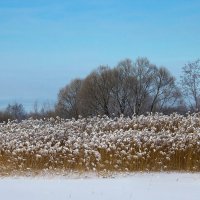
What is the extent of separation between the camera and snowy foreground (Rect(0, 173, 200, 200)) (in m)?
7.34

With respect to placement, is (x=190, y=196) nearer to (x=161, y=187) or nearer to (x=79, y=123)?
(x=161, y=187)

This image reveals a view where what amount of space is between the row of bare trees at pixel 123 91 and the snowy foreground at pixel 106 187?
4137 cm

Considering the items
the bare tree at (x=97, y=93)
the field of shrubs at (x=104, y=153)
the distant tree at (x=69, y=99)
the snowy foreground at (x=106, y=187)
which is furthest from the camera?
the distant tree at (x=69, y=99)

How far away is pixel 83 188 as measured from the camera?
26.1ft

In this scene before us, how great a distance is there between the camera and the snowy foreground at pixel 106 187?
24.1ft

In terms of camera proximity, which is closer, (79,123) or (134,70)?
(79,123)

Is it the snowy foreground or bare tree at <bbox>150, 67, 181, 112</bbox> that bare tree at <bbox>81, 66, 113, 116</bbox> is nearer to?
bare tree at <bbox>150, 67, 181, 112</bbox>

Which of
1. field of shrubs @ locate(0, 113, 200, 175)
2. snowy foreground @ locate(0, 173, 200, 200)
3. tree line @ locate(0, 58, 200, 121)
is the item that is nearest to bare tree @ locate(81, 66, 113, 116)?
tree line @ locate(0, 58, 200, 121)

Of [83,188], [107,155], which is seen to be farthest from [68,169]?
[83,188]

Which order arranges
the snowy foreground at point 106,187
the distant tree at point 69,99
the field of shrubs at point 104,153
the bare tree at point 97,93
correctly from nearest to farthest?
1. the snowy foreground at point 106,187
2. the field of shrubs at point 104,153
3. the bare tree at point 97,93
4. the distant tree at point 69,99

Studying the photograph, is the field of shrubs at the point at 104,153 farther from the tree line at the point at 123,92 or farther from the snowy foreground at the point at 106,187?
the tree line at the point at 123,92

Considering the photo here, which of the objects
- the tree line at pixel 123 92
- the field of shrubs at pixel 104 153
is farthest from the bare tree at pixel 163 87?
the field of shrubs at pixel 104 153

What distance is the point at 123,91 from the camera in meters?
53.8

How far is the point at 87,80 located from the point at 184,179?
44055mm
